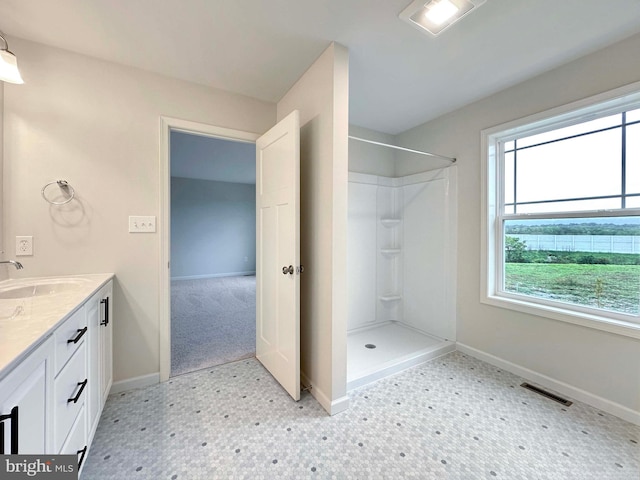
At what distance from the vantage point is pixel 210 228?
740 centimetres

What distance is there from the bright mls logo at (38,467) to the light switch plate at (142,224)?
143 cm

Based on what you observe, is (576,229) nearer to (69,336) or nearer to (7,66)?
(69,336)

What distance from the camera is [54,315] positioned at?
3.38 ft

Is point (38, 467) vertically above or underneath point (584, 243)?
underneath

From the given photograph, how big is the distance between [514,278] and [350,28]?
2419 millimetres

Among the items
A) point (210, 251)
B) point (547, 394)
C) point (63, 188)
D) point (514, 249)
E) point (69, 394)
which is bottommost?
point (547, 394)

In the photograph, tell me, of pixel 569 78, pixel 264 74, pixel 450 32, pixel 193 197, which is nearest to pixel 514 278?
pixel 569 78

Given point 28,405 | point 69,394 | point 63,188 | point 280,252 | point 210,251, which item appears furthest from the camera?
point 210,251

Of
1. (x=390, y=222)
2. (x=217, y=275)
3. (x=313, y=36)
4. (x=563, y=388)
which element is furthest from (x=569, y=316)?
(x=217, y=275)

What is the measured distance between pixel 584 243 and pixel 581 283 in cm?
31

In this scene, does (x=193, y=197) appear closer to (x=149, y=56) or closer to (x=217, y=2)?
(x=149, y=56)

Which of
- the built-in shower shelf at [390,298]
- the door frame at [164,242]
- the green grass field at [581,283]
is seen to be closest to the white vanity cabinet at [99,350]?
the door frame at [164,242]

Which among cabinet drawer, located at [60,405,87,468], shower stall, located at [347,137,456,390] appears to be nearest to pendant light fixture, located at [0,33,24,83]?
cabinet drawer, located at [60,405,87,468]

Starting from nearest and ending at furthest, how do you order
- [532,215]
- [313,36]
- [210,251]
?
[313,36] → [532,215] → [210,251]
